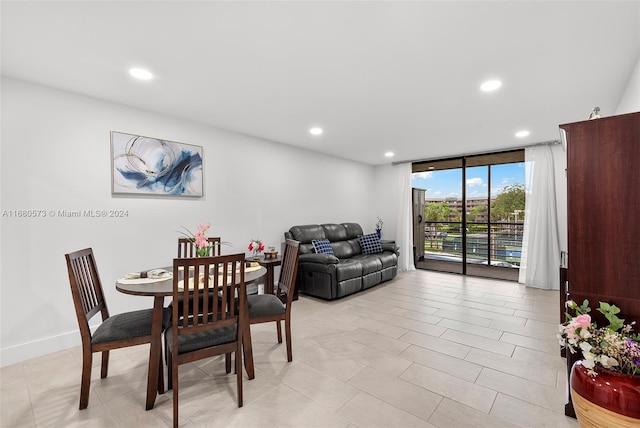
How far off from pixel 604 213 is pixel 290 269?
2259mm

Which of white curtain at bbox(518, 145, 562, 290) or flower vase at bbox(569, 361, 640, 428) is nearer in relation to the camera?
flower vase at bbox(569, 361, 640, 428)

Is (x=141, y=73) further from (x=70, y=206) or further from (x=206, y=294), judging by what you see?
(x=206, y=294)

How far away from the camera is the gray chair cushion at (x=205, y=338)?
5.99ft

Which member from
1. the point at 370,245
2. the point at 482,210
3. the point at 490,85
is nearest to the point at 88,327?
the point at 490,85

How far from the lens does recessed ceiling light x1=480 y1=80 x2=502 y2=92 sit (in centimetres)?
261

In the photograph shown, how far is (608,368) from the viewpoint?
56.3 inches

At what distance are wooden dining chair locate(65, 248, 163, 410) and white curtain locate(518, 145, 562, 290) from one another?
571 centimetres

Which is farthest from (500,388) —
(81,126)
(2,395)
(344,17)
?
(81,126)

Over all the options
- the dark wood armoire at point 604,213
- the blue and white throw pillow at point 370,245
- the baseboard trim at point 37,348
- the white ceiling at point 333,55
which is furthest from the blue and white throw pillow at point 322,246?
the dark wood armoire at point 604,213

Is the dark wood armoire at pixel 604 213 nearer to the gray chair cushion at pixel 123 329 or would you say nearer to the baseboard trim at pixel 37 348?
the gray chair cushion at pixel 123 329

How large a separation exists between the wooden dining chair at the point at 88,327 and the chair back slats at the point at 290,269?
1.10 m

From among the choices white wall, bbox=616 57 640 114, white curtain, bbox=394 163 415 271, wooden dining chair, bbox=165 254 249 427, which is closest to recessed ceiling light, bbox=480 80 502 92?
white wall, bbox=616 57 640 114

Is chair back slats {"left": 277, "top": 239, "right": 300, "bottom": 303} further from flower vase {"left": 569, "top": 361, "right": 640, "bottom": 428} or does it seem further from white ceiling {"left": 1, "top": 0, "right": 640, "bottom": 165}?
flower vase {"left": 569, "top": 361, "right": 640, "bottom": 428}

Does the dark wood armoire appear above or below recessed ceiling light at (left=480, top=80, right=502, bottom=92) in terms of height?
below
